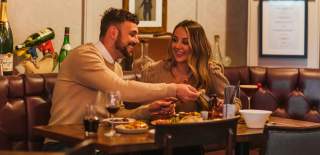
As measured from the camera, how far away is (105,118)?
130 inches

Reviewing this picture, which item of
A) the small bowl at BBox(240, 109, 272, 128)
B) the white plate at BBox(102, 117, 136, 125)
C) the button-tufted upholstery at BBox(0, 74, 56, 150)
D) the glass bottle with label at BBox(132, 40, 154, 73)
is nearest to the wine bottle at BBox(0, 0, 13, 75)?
the button-tufted upholstery at BBox(0, 74, 56, 150)

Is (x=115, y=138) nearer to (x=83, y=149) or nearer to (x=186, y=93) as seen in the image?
(x=186, y=93)

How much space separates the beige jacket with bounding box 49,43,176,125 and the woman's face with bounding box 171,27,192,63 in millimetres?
442

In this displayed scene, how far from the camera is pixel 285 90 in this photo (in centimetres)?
454

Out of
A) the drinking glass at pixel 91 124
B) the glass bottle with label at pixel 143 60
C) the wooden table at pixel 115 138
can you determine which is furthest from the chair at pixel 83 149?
the glass bottle with label at pixel 143 60

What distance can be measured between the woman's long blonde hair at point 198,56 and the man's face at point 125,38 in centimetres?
36

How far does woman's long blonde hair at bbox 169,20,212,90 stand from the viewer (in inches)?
149

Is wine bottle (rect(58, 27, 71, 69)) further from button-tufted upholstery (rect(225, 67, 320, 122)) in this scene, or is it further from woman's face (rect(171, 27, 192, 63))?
button-tufted upholstery (rect(225, 67, 320, 122))

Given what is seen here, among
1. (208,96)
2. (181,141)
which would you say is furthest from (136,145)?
(208,96)

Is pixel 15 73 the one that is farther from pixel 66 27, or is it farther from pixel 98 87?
pixel 98 87

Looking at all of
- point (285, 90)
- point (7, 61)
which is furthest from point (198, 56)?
point (7, 61)

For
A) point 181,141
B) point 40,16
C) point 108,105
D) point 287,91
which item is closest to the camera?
point 181,141

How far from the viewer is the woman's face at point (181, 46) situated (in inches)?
149

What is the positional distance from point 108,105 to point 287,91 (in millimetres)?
1923
